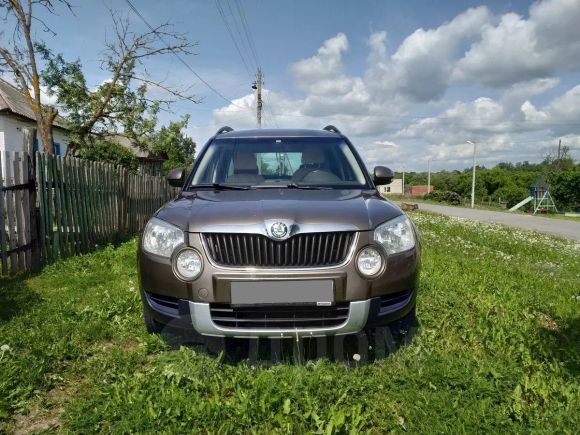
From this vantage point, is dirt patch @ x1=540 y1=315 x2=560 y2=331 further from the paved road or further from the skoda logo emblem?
the paved road

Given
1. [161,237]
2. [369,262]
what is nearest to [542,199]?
[369,262]

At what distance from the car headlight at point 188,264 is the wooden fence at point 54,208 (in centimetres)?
373

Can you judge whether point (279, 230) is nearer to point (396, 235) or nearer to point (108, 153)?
point (396, 235)

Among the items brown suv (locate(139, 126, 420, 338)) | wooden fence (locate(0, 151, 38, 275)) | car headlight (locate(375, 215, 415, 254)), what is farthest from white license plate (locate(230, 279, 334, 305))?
wooden fence (locate(0, 151, 38, 275))

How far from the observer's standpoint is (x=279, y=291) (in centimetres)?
248

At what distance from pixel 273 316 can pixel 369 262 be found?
65 cm

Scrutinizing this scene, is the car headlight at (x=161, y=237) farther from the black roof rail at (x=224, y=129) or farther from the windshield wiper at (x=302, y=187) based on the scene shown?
the black roof rail at (x=224, y=129)

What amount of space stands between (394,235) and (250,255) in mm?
929

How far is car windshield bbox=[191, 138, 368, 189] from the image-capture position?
3662 millimetres

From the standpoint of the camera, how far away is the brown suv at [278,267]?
2490mm

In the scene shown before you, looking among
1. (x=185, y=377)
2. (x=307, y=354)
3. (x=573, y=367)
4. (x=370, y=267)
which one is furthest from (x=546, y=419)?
(x=185, y=377)

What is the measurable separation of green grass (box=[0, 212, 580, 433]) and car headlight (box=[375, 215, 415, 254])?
2.48 ft

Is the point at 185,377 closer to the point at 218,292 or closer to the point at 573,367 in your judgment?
the point at 218,292

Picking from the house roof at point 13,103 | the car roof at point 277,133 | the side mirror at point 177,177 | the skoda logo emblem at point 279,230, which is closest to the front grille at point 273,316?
the skoda logo emblem at point 279,230
